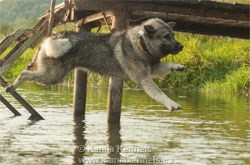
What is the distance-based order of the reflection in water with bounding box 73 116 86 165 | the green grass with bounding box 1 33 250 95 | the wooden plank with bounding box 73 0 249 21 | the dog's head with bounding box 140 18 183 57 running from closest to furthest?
the reflection in water with bounding box 73 116 86 165, the dog's head with bounding box 140 18 183 57, the wooden plank with bounding box 73 0 249 21, the green grass with bounding box 1 33 250 95

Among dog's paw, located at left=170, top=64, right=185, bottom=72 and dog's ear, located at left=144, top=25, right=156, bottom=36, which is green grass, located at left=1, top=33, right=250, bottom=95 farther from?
dog's ear, located at left=144, top=25, right=156, bottom=36

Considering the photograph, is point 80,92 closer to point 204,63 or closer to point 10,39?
point 10,39

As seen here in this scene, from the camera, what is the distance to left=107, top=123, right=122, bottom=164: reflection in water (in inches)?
367

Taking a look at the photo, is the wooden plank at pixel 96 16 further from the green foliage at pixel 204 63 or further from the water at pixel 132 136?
the green foliage at pixel 204 63

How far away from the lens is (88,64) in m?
11.4

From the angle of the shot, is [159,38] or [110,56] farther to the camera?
[110,56]

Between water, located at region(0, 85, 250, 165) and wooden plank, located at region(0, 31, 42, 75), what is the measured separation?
1084 mm

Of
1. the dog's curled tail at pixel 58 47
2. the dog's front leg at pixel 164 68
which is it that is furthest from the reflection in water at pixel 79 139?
the dog's front leg at pixel 164 68

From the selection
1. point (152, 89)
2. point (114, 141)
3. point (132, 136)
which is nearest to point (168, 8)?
point (152, 89)

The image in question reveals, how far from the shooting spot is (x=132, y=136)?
11680 millimetres

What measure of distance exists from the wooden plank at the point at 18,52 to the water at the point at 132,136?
1.08 meters

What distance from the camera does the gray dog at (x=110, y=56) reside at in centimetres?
1100

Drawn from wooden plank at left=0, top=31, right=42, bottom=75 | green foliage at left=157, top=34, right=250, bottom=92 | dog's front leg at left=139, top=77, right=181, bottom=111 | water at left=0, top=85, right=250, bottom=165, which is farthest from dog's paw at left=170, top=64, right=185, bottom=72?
green foliage at left=157, top=34, right=250, bottom=92

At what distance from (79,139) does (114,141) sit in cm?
56
